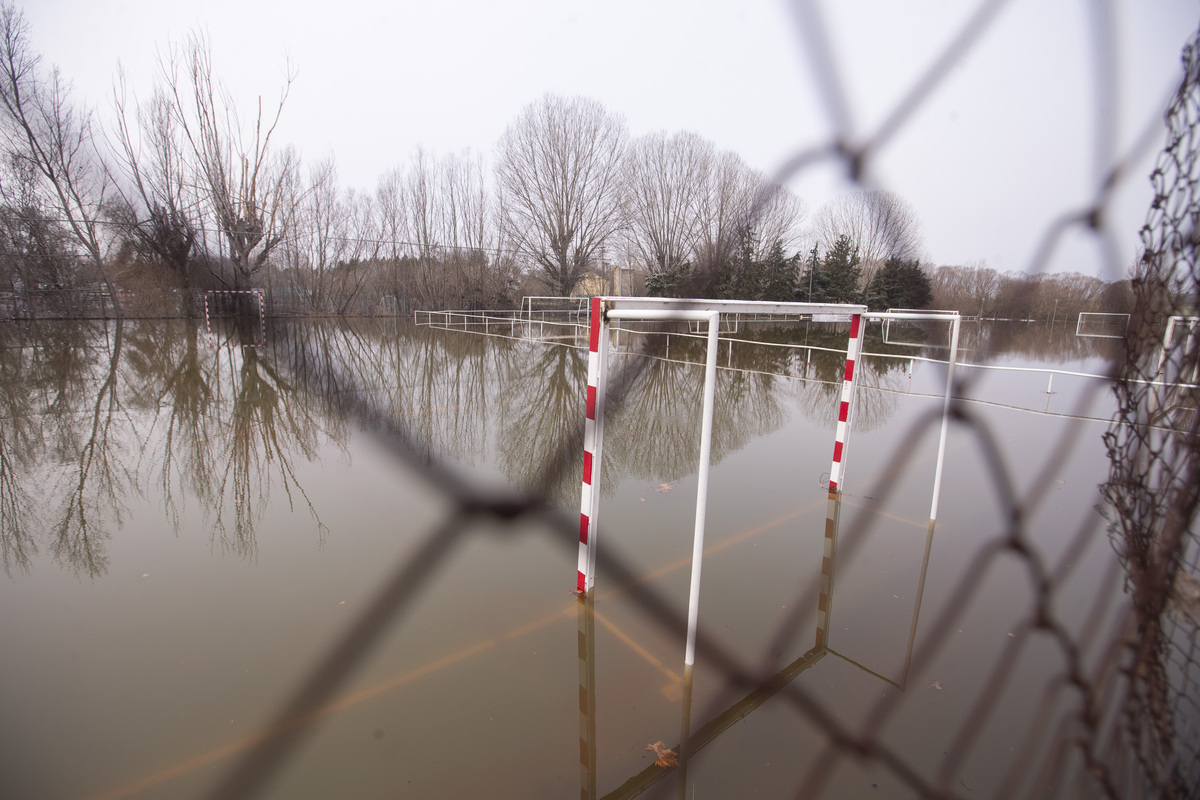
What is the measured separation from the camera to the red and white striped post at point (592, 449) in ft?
4.38

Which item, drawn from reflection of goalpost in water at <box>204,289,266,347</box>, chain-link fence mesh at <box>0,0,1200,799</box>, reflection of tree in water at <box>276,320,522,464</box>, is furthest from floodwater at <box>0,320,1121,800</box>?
reflection of goalpost in water at <box>204,289,266,347</box>

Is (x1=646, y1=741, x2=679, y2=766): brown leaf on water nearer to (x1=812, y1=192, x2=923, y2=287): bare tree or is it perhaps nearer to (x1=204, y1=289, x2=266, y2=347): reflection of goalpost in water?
(x1=812, y1=192, x2=923, y2=287): bare tree

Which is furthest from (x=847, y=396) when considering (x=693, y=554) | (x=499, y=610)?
(x=499, y=610)

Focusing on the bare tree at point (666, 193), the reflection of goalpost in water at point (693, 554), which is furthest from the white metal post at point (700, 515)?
the bare tree at point (666, 193)

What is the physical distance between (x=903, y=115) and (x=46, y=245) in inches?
621

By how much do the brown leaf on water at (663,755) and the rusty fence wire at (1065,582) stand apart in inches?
2.3

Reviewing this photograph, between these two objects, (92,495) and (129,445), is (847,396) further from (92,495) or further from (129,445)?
(129,445)

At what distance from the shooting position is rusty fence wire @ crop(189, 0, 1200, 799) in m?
0.34

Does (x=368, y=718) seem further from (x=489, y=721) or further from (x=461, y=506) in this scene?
(x=461, y=506)

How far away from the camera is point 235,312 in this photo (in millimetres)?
13492

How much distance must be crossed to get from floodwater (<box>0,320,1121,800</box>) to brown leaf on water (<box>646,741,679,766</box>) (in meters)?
0.02

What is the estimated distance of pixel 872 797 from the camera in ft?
3.64

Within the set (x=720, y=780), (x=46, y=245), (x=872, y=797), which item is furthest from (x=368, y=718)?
(x=46, y=245)

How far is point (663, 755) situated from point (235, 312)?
615 inches
